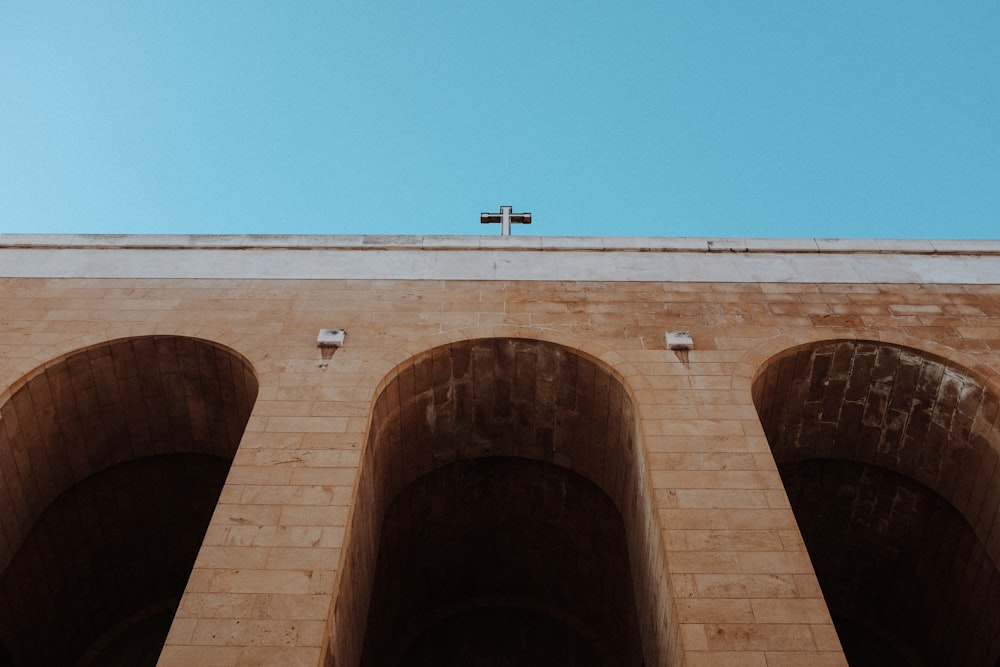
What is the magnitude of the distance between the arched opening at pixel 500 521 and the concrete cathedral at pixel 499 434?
5cm

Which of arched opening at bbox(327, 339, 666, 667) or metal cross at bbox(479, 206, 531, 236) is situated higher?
metal cross at bbox(479, 206, 531, 236)

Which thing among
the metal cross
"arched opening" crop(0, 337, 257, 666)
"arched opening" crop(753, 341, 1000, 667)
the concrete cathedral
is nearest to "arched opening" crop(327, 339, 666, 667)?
the concrete cathedral

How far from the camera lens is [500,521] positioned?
11.3 metres

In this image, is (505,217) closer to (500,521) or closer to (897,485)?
(500,521)

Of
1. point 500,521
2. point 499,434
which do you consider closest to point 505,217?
point 499,434

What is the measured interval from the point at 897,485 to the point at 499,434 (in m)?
5.14

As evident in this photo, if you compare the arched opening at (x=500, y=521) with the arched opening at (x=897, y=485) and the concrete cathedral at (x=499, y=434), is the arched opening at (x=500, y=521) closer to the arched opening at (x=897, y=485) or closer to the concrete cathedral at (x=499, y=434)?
the concrete cathedral at (x=499, y=434)

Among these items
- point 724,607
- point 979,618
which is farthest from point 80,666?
point 979,618

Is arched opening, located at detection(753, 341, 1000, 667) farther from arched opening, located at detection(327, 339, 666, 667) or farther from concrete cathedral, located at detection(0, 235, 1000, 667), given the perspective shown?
arched opening, located at detection(327, 339, 666, 667)

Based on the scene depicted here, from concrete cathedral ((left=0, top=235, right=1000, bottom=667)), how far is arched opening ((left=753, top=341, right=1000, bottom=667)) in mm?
40

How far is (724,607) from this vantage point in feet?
21.0

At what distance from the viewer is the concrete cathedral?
772 cm

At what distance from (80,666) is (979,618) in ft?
39.4

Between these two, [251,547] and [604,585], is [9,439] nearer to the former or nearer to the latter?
[251,547]
